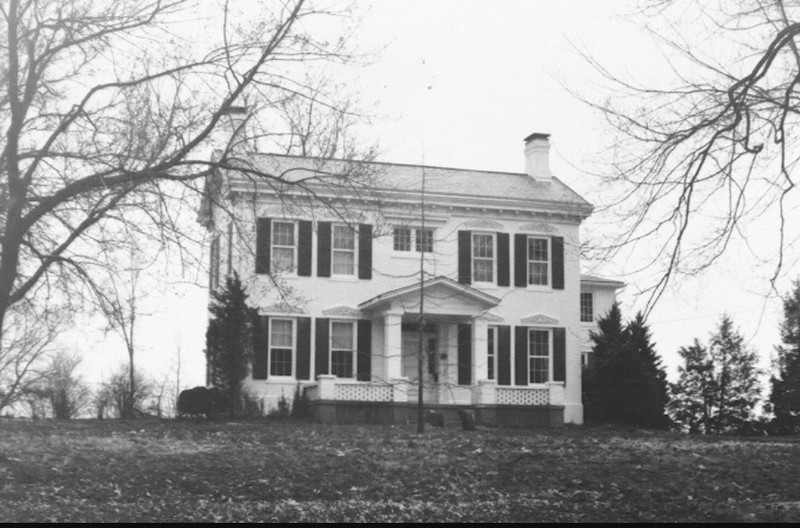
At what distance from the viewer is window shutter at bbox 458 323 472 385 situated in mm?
31609

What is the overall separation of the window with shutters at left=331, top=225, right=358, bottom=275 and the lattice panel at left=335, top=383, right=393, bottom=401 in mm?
3478

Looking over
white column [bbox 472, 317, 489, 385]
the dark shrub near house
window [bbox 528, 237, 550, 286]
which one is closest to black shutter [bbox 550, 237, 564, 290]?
window [bbox 528, 237, 550, 286]

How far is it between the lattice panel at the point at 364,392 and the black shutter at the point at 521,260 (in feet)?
18.6

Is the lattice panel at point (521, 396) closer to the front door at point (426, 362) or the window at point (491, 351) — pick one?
the window at point (491, 351)

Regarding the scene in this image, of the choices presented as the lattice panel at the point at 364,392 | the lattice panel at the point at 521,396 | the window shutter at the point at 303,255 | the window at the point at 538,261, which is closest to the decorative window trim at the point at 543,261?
the window at the point at 538,261

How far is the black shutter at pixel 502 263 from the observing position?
107ft

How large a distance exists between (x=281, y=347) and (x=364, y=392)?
8.73 feet

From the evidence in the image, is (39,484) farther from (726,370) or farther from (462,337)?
(726,370)

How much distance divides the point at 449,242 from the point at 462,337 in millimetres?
2777

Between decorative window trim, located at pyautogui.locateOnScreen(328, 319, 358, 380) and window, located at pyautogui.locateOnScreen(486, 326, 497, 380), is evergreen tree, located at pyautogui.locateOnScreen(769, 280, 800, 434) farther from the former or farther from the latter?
decorative window trim, located at pyautogui.locateOnScreen(328, 319, 358, 380)

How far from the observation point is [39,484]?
609 inches

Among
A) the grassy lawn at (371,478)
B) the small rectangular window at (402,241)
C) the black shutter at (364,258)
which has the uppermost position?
the small rectangular window at (402,241)

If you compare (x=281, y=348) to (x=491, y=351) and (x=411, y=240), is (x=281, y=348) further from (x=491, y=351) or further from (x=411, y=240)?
(x=491, y=351)

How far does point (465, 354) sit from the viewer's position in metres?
31.7
